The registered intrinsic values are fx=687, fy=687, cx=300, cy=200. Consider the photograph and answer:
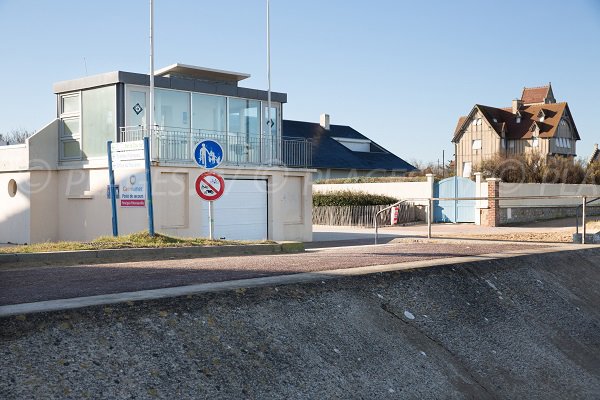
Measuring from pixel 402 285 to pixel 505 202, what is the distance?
22844 mm

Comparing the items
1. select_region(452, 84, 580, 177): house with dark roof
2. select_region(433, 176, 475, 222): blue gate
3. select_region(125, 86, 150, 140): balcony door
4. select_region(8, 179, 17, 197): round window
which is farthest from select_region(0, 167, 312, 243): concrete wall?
select_region(452, 84, 580, 177): house with dark roof

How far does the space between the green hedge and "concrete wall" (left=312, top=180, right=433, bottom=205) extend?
902 millimetres

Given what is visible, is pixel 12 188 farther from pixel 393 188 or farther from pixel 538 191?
pixel 538 191

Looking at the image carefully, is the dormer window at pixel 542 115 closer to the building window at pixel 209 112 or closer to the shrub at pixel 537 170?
the shrub at pixel 537 170

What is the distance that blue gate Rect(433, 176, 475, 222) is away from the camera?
30.9 meters

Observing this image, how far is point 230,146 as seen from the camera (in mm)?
21781

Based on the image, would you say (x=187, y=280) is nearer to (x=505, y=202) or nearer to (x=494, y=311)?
(x=494, y=311)

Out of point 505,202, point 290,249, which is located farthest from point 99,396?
point 505,202

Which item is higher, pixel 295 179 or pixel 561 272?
pixel 295 179

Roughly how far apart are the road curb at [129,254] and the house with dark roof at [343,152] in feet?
107

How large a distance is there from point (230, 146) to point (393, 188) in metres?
14.1

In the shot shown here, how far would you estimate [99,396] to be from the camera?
4578mm

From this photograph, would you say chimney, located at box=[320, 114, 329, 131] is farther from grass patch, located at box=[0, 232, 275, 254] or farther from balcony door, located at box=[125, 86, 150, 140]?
grass patch, located at box=[0, 232, 275, 254]

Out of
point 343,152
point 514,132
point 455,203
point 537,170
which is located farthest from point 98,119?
point 514,132
